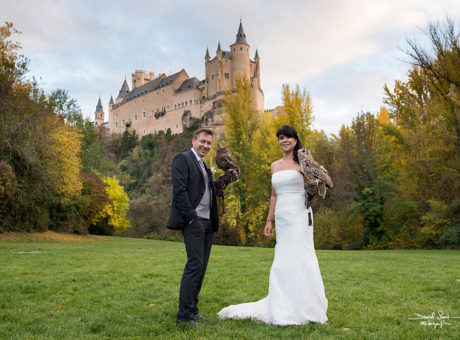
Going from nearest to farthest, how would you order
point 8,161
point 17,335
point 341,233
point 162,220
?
point 17,335 < point 8,161 < point 341,233 < point 162,220

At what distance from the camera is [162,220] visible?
115 ft

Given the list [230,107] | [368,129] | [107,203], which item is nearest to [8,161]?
[107,203]

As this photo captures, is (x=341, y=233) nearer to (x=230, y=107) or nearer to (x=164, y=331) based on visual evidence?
(x=230, y=107)

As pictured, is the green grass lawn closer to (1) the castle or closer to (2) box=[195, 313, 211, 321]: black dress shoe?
(2) box=[195, 313, 211, 321]: black dress shoe

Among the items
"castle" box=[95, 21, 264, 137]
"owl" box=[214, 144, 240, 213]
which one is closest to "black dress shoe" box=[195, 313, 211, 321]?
"owl" box=[214, 144, 240, 213]

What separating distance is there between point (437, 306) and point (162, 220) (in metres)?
31.8

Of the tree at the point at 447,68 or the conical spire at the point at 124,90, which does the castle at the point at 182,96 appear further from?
the tree at the point at 447,68

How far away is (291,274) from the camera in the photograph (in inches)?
164

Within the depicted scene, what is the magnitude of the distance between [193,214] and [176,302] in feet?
5.58

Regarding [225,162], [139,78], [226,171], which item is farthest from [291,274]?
[139,78]

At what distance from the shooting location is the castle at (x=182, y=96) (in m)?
69.5

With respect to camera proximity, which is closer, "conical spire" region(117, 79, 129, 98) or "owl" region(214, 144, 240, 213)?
"owl" region(214, 144, 240, 213)

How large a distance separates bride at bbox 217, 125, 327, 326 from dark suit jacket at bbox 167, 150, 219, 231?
0.85 m

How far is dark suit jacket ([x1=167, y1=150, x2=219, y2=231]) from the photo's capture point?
404 cm
